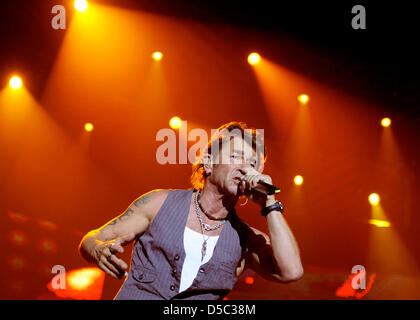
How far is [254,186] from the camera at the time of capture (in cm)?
207

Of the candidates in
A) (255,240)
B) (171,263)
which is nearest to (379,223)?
(255,240)

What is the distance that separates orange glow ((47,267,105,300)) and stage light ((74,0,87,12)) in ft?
13.4

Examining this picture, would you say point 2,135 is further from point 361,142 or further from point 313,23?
point 361,142

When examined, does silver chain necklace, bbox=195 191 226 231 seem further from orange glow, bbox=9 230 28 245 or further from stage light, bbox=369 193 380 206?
stage light, bbox=369 193 380 206

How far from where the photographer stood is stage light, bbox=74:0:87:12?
16.8ft

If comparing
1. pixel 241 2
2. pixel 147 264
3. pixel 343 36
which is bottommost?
pixel 147 264

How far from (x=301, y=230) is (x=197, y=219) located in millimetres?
5477

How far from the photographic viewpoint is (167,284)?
1975 millimetres

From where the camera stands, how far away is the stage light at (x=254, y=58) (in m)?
6.05

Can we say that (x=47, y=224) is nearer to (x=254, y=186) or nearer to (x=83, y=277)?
(x=83, y=277)

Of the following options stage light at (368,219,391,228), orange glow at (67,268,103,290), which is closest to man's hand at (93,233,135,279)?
orange glow at (67,268,103,290)
